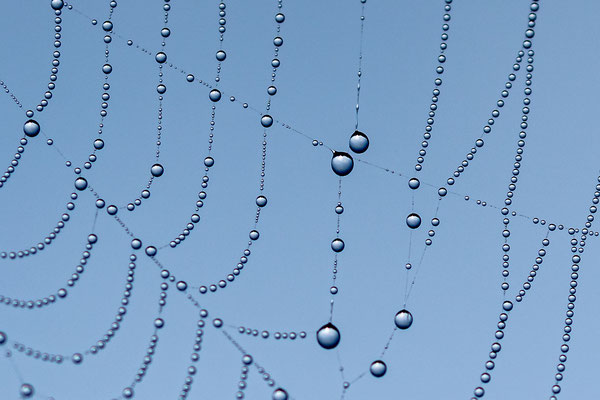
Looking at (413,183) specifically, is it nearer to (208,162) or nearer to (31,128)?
(208,162)

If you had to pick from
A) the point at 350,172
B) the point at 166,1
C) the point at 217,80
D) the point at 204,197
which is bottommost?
the point at 204,197

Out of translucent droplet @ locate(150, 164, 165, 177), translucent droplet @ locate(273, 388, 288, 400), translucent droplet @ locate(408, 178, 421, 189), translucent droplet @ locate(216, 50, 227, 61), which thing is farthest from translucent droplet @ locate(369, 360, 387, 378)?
translucent droplet @ locate(216, 50, 227, 61)

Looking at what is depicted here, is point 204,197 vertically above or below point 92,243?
above

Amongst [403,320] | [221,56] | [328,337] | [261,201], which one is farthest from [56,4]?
[403,320]

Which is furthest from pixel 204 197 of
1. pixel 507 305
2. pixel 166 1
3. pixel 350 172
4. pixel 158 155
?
pixel 507 305

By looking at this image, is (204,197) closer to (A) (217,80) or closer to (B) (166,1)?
(A) (217,80)

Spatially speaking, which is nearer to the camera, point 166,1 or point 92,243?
point 92,243
